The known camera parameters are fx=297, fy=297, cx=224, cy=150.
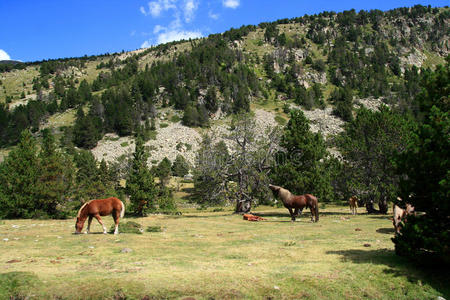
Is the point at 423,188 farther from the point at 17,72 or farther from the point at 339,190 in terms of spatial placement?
the point at 17,72

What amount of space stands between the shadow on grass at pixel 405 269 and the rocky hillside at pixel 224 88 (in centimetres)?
6783

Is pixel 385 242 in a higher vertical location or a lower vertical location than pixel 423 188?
lower

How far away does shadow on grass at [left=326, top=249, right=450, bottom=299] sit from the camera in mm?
7816

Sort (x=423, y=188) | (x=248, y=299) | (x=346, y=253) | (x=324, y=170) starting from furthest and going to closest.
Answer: (x=324, y=170) < (x=346, y=253) < (x=423, y=188) < (x=248, y=299)

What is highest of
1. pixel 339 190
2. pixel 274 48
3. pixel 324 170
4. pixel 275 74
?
pixel 274 48

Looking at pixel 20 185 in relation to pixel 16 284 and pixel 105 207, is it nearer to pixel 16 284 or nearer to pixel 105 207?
pixel 105 207

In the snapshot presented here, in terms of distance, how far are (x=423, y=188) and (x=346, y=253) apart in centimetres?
349

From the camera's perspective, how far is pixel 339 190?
29.6 metres

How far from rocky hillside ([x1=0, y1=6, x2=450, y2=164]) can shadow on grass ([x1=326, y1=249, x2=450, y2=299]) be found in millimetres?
67829

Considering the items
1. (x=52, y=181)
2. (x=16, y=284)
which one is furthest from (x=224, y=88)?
(x=16, y=284)

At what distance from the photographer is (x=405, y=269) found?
847 centimetres

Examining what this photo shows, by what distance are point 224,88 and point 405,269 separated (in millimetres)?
127020

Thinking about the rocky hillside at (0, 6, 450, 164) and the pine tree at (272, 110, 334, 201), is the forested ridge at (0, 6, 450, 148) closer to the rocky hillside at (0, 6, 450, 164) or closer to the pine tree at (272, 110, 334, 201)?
the rocky hillside at (0, 6, 450, 164)

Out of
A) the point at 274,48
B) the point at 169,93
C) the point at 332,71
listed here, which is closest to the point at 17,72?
the point at 169,93
